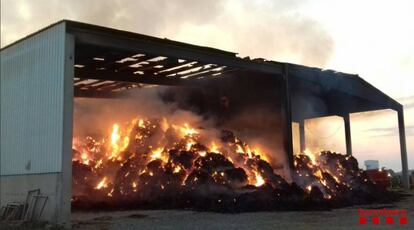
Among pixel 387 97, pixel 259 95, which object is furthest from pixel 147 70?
pixel 387 97

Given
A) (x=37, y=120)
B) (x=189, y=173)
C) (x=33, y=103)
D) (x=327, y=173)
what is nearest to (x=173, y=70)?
(x=189, y=173)

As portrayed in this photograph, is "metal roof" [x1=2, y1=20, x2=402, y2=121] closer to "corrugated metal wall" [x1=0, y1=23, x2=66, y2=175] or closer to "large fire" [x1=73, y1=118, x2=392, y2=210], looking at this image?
"corrugated metal wall" [x1=0, y1=23, x2=66, y2=175]

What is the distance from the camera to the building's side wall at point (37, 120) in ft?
48.1

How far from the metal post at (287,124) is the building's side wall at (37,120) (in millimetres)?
10891

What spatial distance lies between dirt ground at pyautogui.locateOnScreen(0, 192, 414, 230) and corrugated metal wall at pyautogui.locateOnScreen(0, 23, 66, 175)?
255 centimetres

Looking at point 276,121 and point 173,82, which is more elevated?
point 173,82

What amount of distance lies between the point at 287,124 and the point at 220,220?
8.23m

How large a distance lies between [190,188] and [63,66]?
7583 mm

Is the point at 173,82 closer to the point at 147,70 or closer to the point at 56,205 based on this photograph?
the point at 147,70

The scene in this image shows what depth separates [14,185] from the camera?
17.0 m

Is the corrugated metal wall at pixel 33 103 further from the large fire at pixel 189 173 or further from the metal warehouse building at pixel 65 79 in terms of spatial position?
the large fire at pixel 189 173

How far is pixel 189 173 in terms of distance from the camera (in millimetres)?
20594

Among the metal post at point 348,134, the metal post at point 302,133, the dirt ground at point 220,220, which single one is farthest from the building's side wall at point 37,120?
the metal post at point 348,134

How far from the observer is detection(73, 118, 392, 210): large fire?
64.1ft
